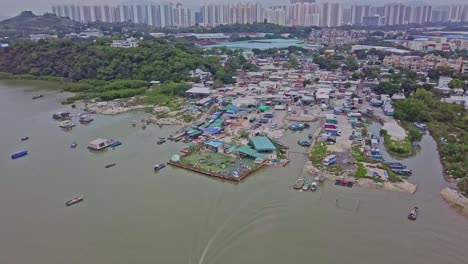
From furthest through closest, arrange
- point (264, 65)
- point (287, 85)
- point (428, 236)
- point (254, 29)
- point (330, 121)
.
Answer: point (254, 29) → point (264, 65) → point (287, 85) → point (330, 121) → point (428, 236)

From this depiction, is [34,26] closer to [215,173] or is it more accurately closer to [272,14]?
[272,14]

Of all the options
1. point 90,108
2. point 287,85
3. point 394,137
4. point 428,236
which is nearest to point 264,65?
point 287,85

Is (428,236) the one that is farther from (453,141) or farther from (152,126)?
(152,126)

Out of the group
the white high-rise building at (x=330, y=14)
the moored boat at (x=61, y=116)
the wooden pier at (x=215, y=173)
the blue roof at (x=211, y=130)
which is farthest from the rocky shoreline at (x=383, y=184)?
the white high-rise building at (x=330, y=14)

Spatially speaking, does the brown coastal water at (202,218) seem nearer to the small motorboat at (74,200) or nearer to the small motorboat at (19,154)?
the small motorboat at (74,200)

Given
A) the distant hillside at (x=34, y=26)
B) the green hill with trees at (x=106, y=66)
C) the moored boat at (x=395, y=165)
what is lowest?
the moored boat at (x=395, y=165)

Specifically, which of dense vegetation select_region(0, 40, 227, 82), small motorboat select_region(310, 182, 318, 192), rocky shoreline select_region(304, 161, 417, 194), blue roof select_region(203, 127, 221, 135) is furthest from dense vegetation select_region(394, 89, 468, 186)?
dense vegetation select_region(0, 40, 227, 82)

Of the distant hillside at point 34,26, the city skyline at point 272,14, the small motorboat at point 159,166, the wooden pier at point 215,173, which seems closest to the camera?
the wooden pier at point 215,173

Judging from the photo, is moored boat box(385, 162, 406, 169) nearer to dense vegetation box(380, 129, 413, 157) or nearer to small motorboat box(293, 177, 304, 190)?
dense vegetation box(380, 129, 413, 157)
